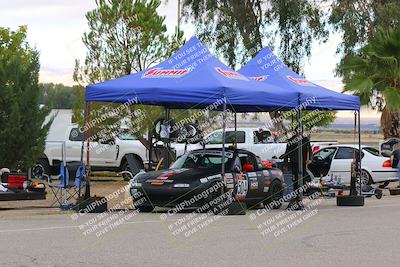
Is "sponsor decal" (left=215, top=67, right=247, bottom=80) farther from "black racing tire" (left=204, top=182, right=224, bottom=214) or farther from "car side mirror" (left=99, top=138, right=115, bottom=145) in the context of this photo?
"car side mirror" (left=99, top=138, right=115, bottom=145)

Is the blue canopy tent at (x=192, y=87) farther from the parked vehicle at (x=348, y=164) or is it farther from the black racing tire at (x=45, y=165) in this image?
the black racing tire at (x=45, y=165)

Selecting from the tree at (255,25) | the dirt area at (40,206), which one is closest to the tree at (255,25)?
the tree at (255,25)

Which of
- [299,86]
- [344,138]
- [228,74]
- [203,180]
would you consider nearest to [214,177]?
[203,180]

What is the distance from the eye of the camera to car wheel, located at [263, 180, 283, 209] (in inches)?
685

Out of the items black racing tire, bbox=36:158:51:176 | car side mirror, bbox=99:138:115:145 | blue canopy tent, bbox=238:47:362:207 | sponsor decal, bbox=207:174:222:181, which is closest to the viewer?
sponsor decal, bbox=207:174:222:181

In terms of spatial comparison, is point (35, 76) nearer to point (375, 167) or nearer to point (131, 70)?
point (131, 70)

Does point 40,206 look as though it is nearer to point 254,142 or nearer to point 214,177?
point 214,177

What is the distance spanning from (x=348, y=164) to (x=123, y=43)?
807 centimetres

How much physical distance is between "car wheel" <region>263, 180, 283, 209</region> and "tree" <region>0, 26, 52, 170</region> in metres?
5.83

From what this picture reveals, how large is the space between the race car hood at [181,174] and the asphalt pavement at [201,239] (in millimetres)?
743

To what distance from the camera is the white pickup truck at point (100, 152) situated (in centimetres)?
2647

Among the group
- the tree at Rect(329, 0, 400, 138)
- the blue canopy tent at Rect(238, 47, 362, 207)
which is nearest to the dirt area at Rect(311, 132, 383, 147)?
the tree at Rect(329, 0, 400, 138)

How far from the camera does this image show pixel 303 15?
33.1 metres

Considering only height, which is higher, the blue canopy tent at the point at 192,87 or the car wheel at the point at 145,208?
the blue canopy tent at the point at 192,87
